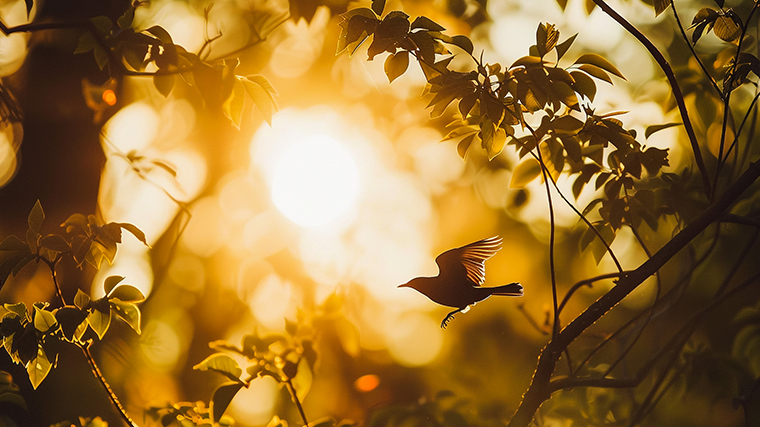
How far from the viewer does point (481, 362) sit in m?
7.48

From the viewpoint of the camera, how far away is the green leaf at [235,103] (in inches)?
59.1

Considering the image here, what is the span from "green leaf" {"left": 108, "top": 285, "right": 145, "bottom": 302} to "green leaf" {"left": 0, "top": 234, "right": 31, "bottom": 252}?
267mm

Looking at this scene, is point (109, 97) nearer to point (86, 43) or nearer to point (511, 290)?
point (86, 43)

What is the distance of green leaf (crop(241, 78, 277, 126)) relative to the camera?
1546 millimetres

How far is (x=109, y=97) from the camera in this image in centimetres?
220

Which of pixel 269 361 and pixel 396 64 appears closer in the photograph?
pixel 396 64

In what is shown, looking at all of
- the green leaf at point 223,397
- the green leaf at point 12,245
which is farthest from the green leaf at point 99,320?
the green leaf at point 223,397

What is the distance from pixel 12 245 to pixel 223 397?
748 mm

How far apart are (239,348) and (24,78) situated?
70.4 inches

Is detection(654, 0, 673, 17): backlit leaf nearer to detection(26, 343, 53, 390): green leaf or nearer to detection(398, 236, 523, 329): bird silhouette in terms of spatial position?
detection(398, 236, 523, 329): bird silhouette

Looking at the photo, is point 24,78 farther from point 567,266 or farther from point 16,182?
point 567,266

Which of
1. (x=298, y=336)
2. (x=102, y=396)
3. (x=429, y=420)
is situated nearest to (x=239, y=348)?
(x=298, y=336)

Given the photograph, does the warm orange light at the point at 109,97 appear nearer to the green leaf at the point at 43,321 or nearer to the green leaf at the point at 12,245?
the green leaf at the point at 12,245

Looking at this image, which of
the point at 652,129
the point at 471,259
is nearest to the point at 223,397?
the point at 471,259
